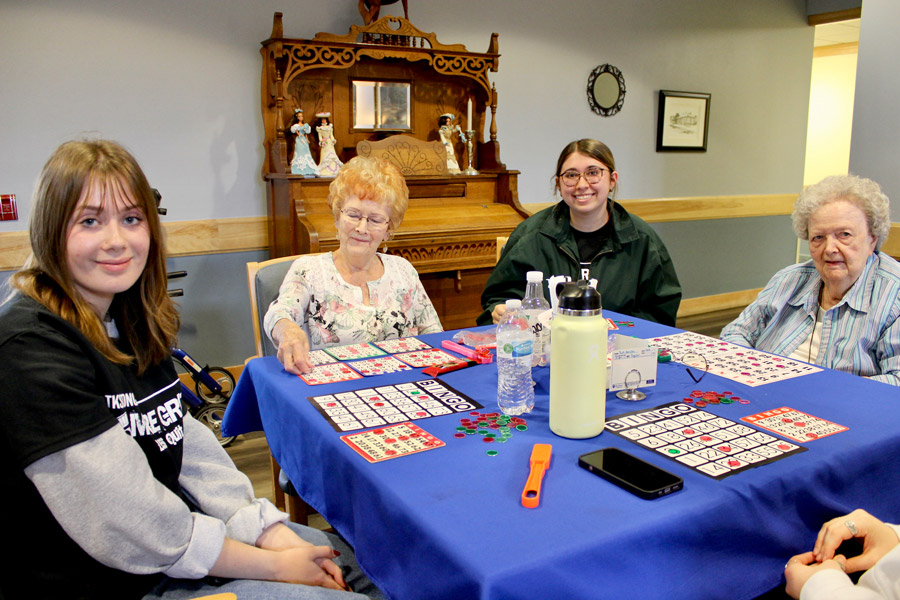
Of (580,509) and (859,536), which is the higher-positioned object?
(580,509)

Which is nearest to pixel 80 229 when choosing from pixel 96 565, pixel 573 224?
pixel 96 565

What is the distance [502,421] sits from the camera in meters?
1.26

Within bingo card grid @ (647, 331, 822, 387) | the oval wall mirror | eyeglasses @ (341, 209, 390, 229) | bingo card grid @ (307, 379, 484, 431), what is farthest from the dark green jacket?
the oval wall mirror

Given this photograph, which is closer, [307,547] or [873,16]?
[307,547]

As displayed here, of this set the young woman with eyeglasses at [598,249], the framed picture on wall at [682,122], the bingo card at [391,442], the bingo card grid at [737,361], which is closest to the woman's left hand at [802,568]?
the bingo card grid at [737,361]

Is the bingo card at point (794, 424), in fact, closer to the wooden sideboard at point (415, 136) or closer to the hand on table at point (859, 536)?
the hand on table at point (859, 536)

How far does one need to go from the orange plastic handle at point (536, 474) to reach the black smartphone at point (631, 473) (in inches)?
2.3

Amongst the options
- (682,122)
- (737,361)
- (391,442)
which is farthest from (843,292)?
(682,122)

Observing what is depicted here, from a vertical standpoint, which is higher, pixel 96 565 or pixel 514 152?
pixel 514 152

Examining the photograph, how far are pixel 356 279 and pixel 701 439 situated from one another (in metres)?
1.16

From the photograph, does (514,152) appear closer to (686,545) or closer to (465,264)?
(465,264)

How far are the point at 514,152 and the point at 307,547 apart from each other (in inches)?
146

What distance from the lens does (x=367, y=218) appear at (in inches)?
76.6

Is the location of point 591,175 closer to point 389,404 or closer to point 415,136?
point 389,404
